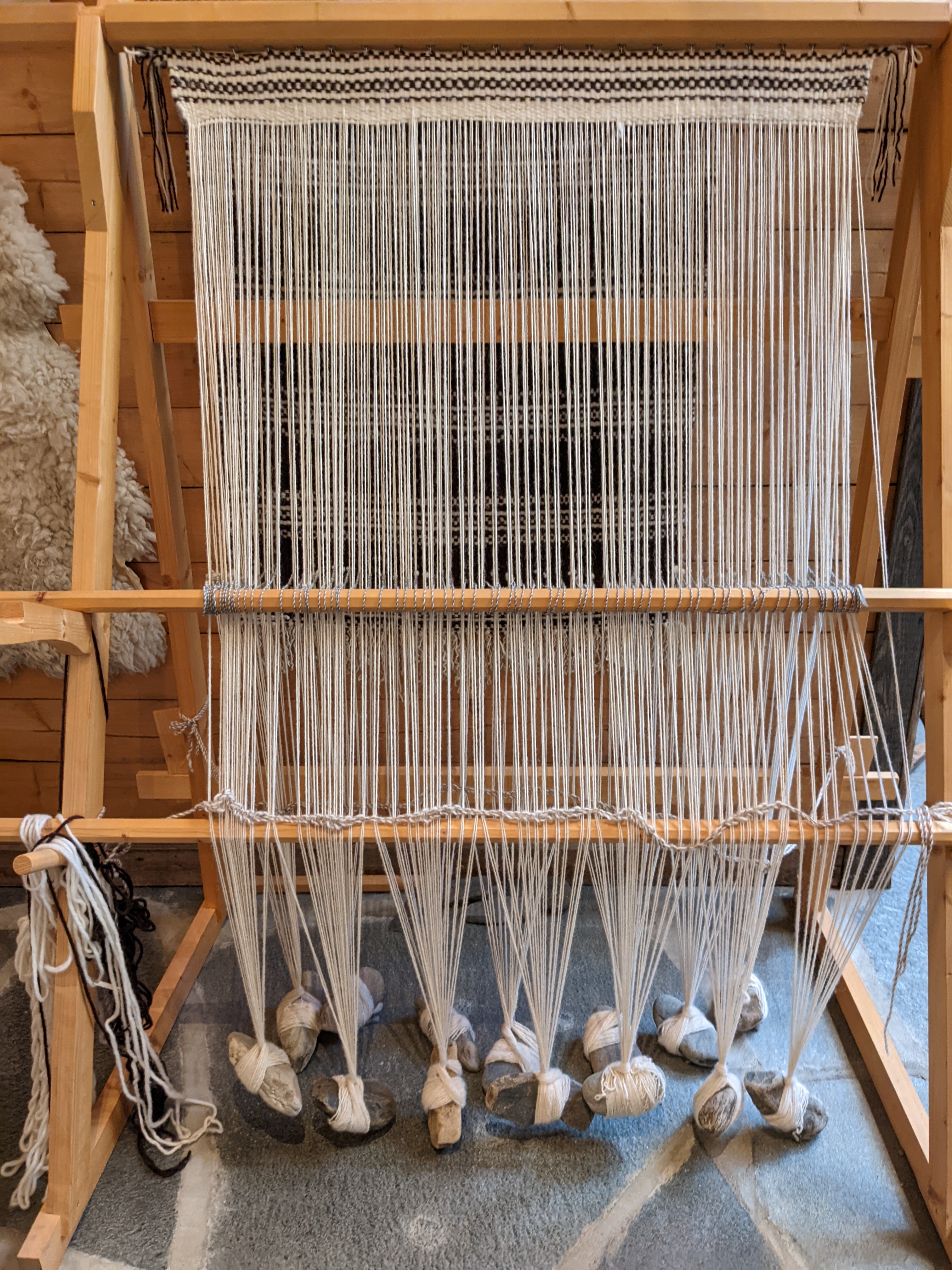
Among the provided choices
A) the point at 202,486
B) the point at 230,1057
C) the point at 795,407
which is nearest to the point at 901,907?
the point at 795,407

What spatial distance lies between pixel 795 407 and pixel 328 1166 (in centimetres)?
122

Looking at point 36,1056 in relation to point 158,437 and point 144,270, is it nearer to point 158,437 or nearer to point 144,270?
point 158,437

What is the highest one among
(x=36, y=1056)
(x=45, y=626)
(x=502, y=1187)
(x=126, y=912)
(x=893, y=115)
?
(x=893, y=115)

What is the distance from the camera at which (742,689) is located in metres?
1.09

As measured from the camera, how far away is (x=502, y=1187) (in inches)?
43.4

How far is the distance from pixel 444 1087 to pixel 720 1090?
0.38 m

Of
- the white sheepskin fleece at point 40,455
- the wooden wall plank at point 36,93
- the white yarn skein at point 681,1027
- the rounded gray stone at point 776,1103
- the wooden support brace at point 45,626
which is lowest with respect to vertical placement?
the rounded gray stone at point 776,1103

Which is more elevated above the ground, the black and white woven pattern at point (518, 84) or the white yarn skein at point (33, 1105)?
the black and white woven pattern at point (518, 84)

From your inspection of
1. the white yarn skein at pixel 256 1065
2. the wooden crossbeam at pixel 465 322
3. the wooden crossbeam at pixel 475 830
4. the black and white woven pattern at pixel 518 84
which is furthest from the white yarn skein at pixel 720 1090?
the black and white woven pattern at pixel 518 84

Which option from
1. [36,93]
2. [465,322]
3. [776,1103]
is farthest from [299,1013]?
[36,93]

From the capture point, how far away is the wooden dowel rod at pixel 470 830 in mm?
1014

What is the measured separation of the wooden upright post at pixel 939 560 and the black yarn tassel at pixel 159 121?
0.99 metres

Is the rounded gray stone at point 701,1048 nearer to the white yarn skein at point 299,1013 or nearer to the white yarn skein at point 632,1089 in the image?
the white yarn skein at point 632,1089

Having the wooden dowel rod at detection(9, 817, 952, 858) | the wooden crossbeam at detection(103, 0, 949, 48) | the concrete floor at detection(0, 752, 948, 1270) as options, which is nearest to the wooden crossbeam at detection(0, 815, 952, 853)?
the wooden dowel rod at detection(9, 817, 952, 858)
